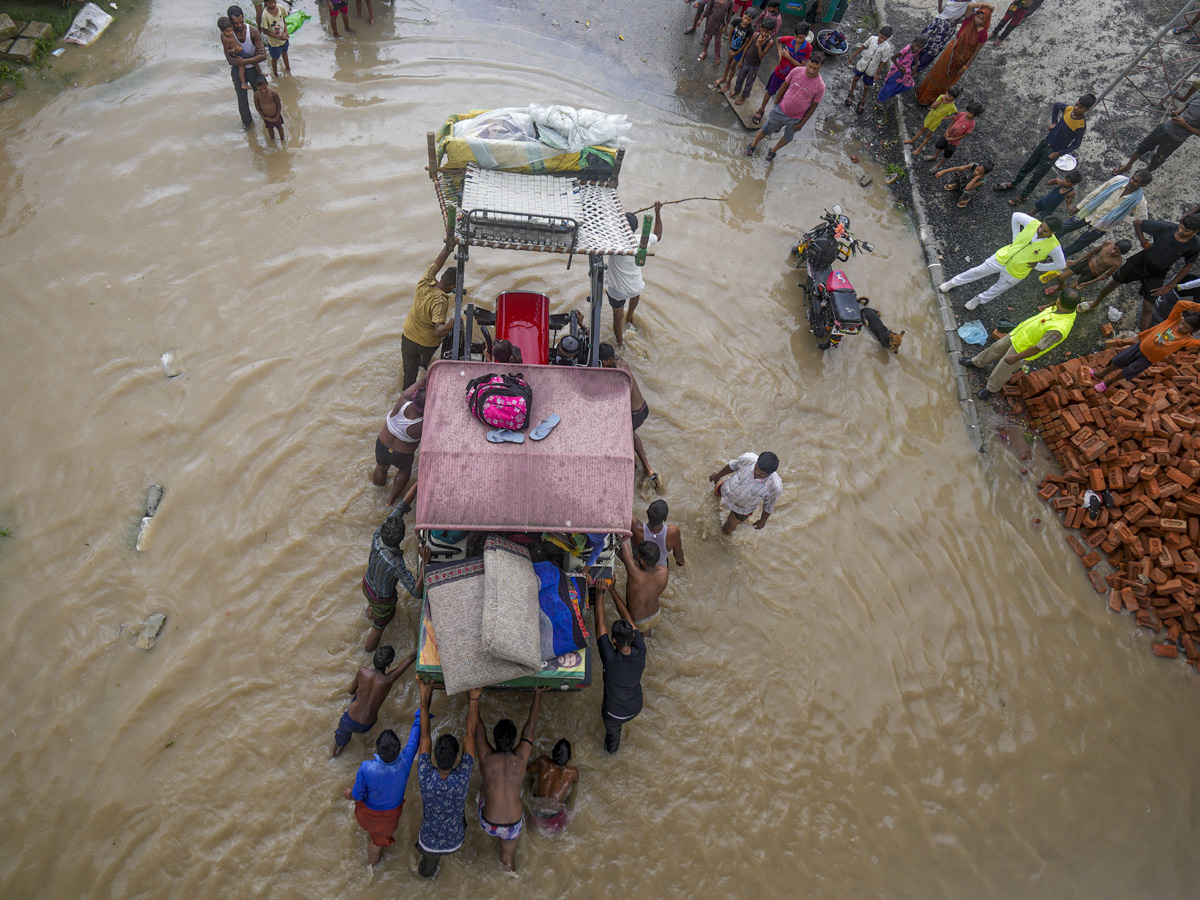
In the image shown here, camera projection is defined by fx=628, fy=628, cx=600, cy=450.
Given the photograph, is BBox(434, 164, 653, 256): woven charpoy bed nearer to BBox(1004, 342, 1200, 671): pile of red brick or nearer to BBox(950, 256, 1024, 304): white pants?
BBox(950, 256, 1024, 304): white pants

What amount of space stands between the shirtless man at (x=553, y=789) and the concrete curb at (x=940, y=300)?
Result: 6.10 metres

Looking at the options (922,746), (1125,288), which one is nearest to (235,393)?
(922,746)

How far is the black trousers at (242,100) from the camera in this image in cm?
859

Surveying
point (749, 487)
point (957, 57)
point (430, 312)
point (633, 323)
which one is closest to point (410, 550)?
point (430, 312)

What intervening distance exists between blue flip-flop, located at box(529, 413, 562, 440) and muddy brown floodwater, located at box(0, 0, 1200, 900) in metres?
2.34

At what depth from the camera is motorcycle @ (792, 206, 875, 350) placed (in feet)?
25.6

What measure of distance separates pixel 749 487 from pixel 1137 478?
15.5 feet

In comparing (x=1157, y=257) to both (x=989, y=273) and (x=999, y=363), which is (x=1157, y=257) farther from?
(x=999, y=363)

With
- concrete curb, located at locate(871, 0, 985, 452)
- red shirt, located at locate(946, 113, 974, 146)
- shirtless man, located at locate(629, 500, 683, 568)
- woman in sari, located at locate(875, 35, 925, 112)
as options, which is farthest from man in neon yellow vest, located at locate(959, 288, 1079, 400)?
woman in sari, located at locate(875, 35, 925, 112)

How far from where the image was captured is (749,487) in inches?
237

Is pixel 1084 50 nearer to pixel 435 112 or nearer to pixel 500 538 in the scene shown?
pixel 435 112

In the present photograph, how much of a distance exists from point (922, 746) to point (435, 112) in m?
10.3

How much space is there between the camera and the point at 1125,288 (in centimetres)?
871

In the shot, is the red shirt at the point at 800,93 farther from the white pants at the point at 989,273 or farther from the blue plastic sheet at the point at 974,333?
the blue plastic sheet at the point at 974,333
